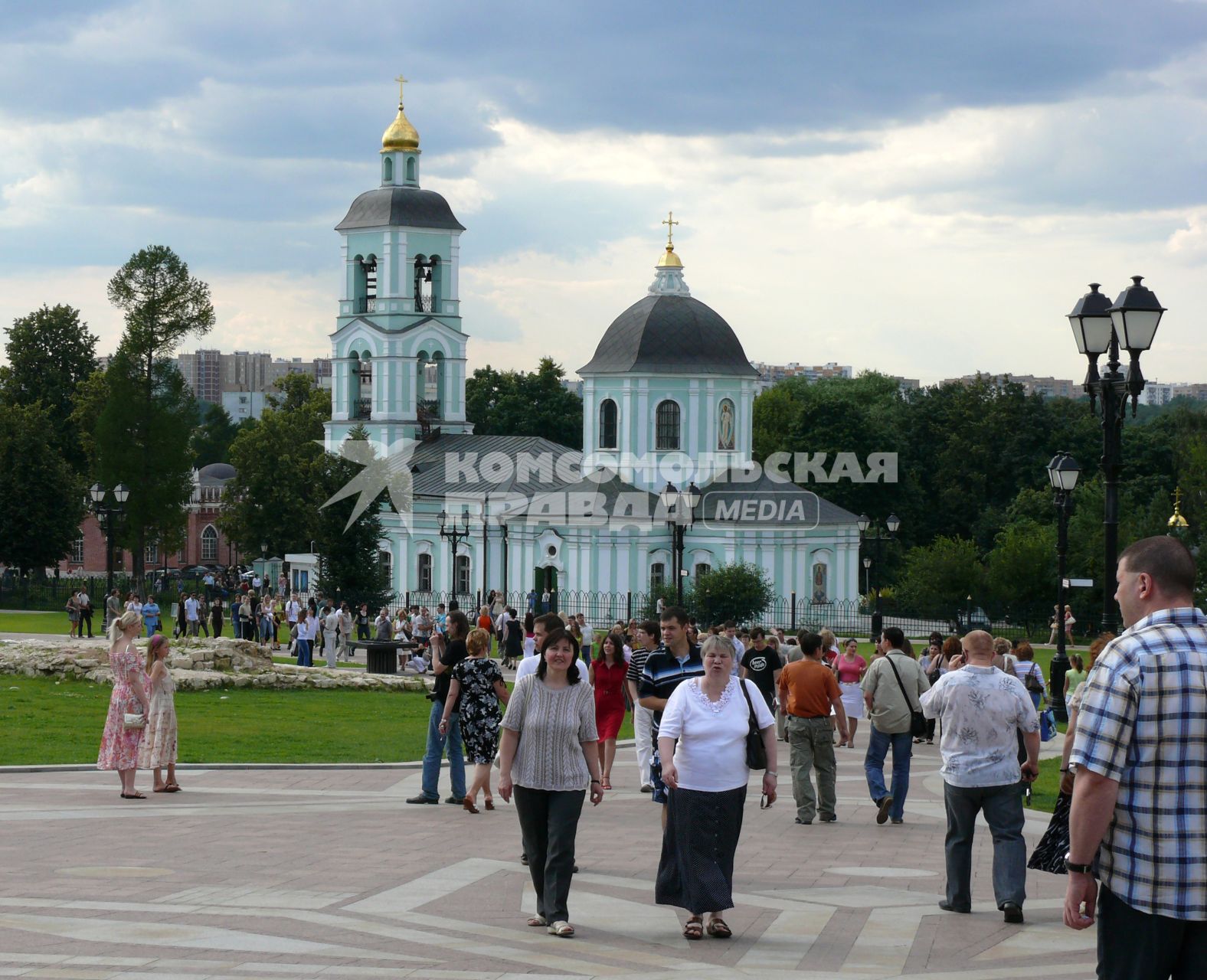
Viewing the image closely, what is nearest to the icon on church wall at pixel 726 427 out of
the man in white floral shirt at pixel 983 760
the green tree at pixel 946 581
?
the green tree at pixel 946 581

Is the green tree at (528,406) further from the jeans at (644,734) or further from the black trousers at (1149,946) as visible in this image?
the black trousers at (1149,946)

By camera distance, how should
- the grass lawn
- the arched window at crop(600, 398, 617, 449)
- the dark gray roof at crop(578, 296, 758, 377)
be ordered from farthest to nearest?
the arched window at crop(600, 398, 617, 449) → the dark gray roof at crop(578, 296, 758, 377) → the grass lawn

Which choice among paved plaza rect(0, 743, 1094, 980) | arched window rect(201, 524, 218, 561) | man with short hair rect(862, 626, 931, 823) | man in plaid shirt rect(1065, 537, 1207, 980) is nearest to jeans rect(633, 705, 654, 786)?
paved plaza rect(0, 743, 1094, 980)

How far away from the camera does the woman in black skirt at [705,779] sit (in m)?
9.11

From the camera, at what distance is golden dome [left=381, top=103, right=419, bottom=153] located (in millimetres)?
71250

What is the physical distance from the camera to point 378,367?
69438 millimetres

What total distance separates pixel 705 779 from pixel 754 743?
436 mm

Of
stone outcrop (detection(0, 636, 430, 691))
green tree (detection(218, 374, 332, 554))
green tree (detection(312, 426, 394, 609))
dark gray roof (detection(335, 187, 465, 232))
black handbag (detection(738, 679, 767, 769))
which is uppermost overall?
dark gray roof (detection(335, 187, 465, 232))

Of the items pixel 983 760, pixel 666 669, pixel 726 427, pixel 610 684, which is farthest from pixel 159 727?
pixel 726 427

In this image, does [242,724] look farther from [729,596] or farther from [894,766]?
[729,596]

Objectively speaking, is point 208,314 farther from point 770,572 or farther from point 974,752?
point 974,752

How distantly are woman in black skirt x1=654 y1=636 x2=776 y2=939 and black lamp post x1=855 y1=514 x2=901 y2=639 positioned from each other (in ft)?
109

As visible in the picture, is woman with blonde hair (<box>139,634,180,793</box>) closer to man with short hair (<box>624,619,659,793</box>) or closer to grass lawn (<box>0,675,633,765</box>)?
grass lawn (<box>0,675,633,765</box>)

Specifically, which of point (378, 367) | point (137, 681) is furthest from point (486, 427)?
point (137, 681)
